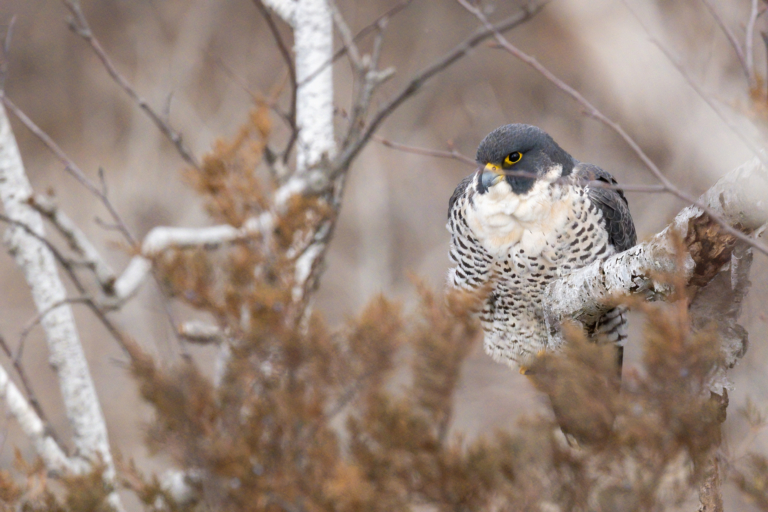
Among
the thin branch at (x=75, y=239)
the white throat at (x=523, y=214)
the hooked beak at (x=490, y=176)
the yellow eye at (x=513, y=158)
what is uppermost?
the thin branch at (x=75, y=239)

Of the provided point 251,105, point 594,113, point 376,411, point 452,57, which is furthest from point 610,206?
point 251,105

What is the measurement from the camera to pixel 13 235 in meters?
3.07

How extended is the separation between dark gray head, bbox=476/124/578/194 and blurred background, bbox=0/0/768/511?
5.80 meters

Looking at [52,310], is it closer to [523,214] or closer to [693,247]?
[523,214]

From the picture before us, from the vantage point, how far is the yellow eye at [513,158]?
2502 millimetres

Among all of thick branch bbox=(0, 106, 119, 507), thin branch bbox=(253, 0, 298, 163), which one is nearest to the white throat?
thin branch bbox=(253, 0, 298, 163)

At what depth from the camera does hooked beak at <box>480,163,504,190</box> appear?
7.91ft

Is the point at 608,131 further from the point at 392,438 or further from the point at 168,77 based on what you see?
the point at 392,438

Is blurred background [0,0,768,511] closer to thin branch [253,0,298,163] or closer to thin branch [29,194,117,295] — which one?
thin branch [253,0,298,163]

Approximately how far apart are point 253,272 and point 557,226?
1.18 metres

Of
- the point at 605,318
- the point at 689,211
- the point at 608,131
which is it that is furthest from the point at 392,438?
the point at 608,131

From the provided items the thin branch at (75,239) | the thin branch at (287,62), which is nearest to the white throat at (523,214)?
the thin branch at (287,62)

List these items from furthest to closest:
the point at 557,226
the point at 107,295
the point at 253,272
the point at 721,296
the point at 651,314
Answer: the point at 107,295 → the point at 557,226 → the point at 721,296 → the point at 253,272 → the point at 651,314

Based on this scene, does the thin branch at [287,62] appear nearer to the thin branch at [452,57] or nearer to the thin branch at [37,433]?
the thin branch at [452,57]
